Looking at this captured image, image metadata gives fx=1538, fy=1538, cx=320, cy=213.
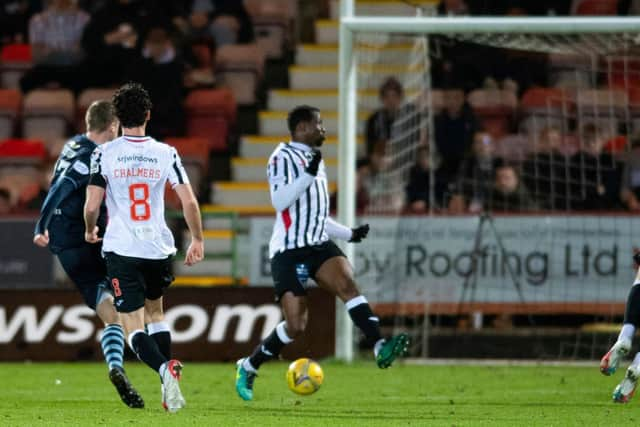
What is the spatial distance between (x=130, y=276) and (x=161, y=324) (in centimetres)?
49

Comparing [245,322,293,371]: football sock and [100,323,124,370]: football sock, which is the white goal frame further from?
[100,323,124,370]: football sock

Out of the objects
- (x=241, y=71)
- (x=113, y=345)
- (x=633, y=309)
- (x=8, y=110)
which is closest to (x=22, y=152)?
(x=8, y=110)

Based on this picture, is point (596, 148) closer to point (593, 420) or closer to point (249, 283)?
point (249, 283)

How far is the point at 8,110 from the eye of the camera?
19375 millimetres

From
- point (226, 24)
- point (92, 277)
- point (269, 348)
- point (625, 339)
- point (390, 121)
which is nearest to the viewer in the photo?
point (625, 339)

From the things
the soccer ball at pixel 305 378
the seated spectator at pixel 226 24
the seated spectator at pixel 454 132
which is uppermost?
the seated spectator at pixel 226 24

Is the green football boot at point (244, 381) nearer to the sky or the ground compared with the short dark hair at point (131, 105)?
nearer to the ground

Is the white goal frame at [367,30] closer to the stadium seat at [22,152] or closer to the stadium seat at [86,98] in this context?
the stadium seat at [22,152]

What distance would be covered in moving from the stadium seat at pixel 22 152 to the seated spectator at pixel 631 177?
22.8 ft

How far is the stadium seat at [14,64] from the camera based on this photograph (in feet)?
66.8

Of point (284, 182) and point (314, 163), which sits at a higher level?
point (314, 163)

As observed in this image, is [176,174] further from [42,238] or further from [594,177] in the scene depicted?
[594,177]

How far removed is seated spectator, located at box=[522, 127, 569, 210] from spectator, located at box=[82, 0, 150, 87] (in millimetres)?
5355

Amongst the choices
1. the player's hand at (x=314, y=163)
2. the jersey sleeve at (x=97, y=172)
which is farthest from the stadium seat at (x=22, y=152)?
the jersey sleeve at (x=97, y=172)
